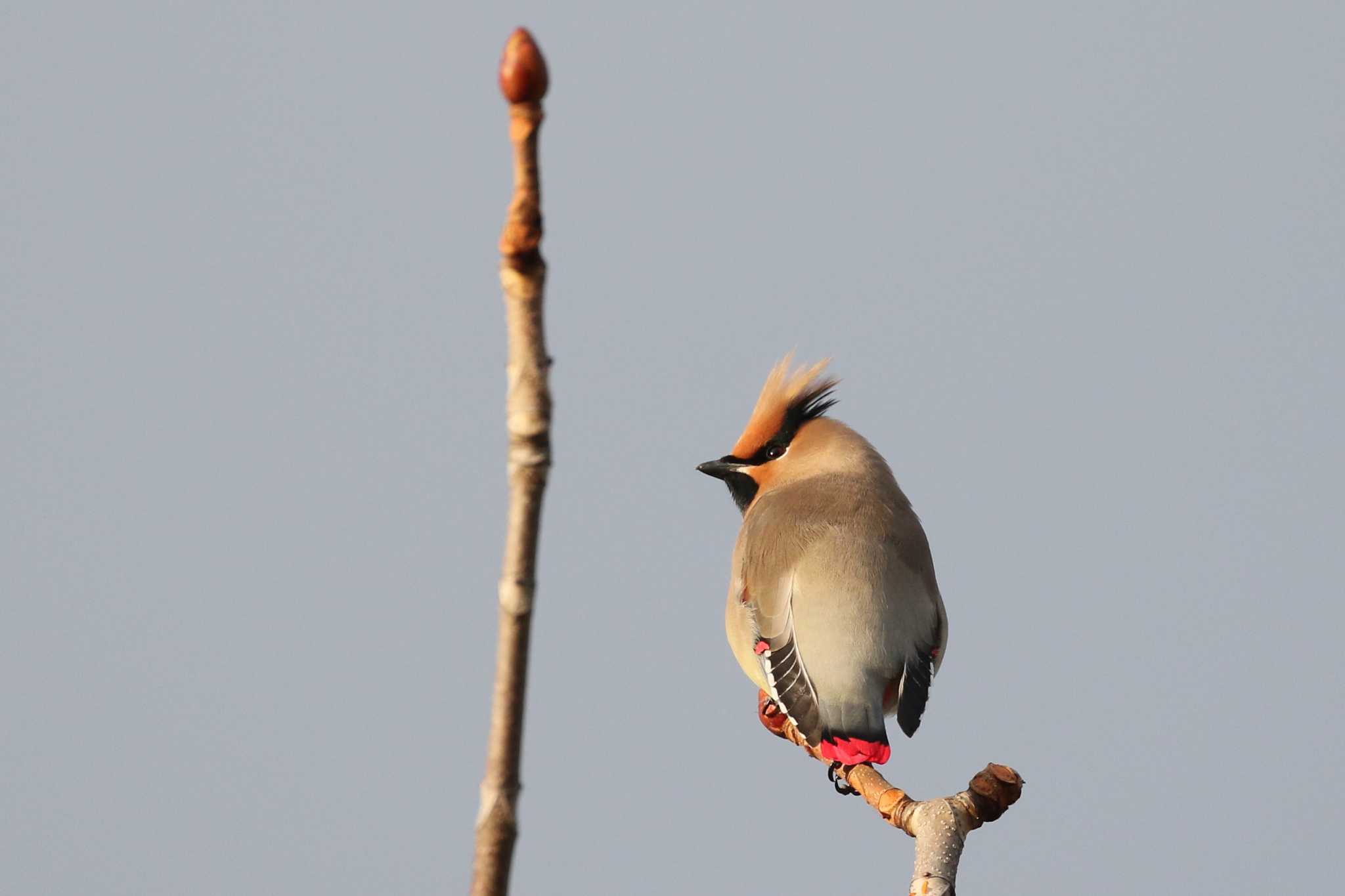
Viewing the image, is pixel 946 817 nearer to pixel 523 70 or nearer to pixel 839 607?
pixel 839 607

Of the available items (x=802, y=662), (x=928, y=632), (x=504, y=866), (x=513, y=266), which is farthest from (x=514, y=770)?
(x=928, y=632)

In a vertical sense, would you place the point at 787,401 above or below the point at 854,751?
above

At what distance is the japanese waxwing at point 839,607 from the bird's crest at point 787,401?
0.74 feet

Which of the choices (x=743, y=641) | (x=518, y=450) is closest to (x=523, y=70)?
(x=518, y=450)

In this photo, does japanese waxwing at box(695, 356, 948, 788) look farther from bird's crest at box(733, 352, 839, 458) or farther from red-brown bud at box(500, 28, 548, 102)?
red-brown bud at box(500, 28, 548, 102)

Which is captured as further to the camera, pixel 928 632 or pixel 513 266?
pixel 928 632

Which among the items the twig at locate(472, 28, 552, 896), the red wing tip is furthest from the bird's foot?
the twig at locate(472, 28, 552, 896)

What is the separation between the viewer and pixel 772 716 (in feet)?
14.5

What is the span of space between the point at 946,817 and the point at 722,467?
2.44 m

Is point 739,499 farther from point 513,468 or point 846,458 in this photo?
point 513,468

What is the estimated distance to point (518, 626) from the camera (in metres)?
1.41

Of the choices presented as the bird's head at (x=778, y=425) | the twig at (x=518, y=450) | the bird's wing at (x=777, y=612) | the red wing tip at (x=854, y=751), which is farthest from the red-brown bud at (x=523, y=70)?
the bird's head at (x=778, y=425)

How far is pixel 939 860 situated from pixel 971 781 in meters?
0.24

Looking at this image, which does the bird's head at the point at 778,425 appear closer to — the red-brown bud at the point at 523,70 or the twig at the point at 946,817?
the twig at the point at 946,817
